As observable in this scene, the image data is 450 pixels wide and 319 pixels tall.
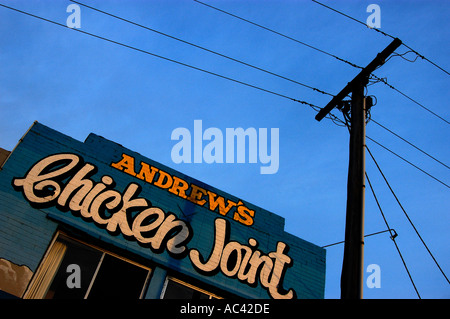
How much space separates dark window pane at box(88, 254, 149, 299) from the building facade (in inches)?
1.0

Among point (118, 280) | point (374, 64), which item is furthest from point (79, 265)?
point (374, 64)

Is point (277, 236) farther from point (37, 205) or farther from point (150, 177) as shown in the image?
point (37, 205)

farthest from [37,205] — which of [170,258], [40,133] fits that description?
[170,258]

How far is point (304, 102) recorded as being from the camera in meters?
10.3

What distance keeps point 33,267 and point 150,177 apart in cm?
383

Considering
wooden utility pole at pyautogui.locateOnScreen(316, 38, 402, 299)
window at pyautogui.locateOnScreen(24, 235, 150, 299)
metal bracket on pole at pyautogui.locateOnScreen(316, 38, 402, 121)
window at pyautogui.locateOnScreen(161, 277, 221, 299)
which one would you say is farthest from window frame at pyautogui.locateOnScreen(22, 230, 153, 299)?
metal bracket on pole at pyautogui.locateOnScreen(316, 38, 402, 121)

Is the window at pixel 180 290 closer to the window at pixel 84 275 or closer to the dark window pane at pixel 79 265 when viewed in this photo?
the window at pixel 84 275

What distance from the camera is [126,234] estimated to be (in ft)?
35.8

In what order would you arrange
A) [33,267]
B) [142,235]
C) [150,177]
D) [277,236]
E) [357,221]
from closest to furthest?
[357,221], [33,267], [142,235], [150,177], [277,236]

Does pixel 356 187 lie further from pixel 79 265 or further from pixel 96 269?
pixel 79 265

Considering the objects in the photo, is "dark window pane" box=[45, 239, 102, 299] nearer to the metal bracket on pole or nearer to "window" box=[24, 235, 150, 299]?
"window" box=[24, 235, 150, 299]

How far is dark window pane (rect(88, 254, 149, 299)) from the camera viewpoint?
33.9ft

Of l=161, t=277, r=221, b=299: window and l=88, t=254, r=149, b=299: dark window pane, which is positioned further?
l=161, t=277, r=221, b=299: window

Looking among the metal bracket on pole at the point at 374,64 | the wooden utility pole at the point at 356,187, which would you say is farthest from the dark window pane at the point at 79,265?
the metal bracket on pole at the point at 374,64
